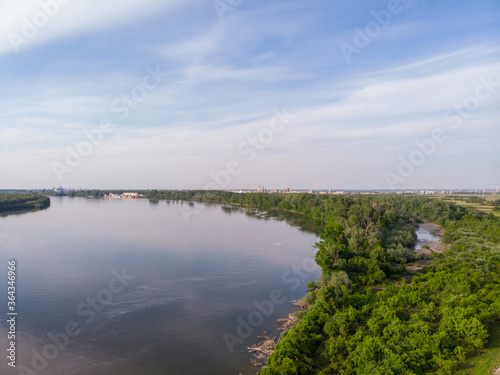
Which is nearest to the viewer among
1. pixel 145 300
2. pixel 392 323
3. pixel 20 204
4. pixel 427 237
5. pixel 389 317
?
pixel 392 323

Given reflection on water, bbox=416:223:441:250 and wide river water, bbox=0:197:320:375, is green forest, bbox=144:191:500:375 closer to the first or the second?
wide river water, bbox=0:197:320:375

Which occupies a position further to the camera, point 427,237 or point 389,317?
point 427,237

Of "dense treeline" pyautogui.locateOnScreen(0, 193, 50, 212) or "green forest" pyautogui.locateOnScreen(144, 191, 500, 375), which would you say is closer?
"green forest" pyautogui.locateOnScreen(144, 191, 500, 375)

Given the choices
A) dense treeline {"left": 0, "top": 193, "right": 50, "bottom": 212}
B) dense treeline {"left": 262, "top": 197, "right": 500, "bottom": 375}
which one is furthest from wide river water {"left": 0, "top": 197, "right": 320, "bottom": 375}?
dense treeline {"left": 0, "top": 193, "right": 50, "bottom": 212}

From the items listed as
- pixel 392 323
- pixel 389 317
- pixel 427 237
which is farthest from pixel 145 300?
pixel 427 237

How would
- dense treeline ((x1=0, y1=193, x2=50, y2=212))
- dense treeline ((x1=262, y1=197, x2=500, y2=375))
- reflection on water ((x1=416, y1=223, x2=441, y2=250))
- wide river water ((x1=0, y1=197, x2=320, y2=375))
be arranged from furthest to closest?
1. dense treeline ((x1=0, y1=193, x2=50, y2=212))
2. reflection on water ((x1=416, y1=223, x2=441, y2=250))
3. wide river water ((x1=0, y1=197, x2=320, y2=375))
4. dense treeline ((x1=262, y1=197, x2=500, y2=375))

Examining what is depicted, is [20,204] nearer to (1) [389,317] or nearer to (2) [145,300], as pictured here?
(2) [145,300]

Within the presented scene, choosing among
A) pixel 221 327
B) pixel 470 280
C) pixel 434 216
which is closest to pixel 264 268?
pixel 221 327

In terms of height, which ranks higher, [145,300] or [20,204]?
[20,204]

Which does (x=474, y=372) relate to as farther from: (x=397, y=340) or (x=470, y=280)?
(x=470, y=280)
